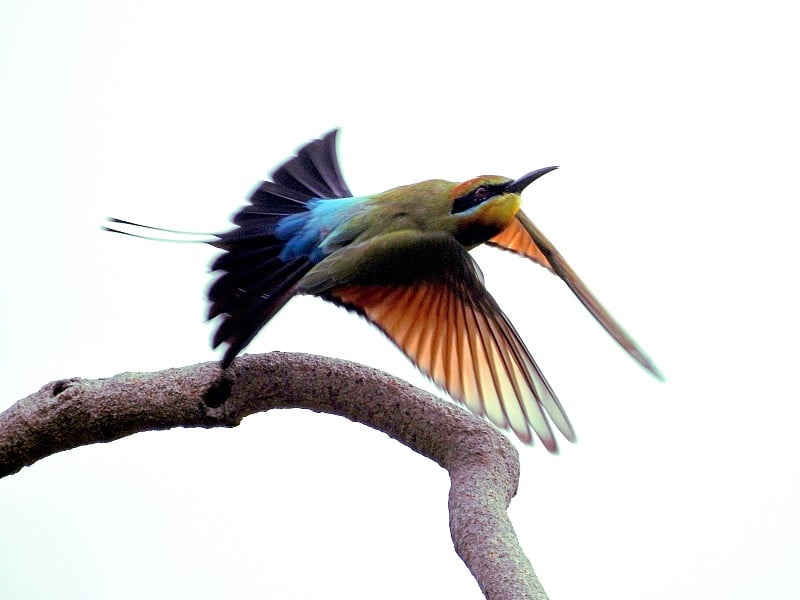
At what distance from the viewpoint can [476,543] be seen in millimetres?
1227

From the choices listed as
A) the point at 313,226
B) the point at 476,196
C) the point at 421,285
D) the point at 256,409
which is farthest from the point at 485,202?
the point at 256,409

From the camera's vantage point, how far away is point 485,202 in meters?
1.58

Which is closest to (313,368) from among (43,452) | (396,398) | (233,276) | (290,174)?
(396,398)

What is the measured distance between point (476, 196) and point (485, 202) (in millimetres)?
14

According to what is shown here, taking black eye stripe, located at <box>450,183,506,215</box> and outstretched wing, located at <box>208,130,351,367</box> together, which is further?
black eye stripe, located at <box>450,183,506,215</box>

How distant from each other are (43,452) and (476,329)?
54 cm

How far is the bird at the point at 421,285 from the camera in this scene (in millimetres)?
1456

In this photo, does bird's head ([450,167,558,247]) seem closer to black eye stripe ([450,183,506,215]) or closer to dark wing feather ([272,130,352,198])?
black eye stripe ([450,183,506,215])

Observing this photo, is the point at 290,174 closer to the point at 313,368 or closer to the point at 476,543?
the point at 313,368

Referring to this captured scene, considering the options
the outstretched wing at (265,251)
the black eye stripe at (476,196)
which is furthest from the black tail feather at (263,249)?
the black eye stripe at (476,196)

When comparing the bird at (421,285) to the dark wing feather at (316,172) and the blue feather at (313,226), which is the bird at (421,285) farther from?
the dark wing feather at (316,172)

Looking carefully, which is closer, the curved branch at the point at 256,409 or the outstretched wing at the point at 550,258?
the curved branch at the point at 256,409

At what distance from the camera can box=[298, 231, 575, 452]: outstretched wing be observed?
4.91 ft

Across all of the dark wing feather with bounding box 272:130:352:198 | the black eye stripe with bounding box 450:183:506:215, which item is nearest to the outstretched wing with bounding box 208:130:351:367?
the dark wing feather with bounding box 272:130:352:198
